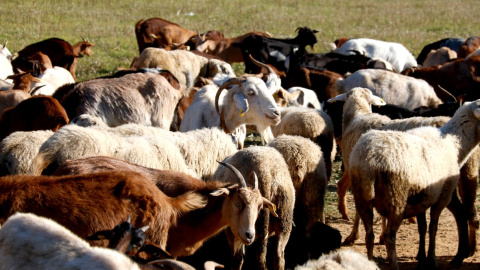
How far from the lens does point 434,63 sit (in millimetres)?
16328

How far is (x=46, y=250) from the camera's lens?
3.70 meters

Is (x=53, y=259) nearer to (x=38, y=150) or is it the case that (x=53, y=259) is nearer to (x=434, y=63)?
(x=38, y=150)

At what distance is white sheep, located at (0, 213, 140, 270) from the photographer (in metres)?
3.61

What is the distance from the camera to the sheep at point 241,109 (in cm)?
832

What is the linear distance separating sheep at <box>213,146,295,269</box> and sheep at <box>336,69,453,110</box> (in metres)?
4.97

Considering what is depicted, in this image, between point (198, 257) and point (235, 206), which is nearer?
point (235, 206)

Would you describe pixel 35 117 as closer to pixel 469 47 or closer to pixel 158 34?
pixel 158 34

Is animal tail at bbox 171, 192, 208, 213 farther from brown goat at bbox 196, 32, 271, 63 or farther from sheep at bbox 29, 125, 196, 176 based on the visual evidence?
brown goat at bbox 196, 32, 271, 63

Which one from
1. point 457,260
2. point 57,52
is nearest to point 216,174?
point 457,260

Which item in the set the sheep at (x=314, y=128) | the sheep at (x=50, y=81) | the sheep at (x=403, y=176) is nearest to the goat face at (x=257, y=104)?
the sheep at (x=314, y=128)

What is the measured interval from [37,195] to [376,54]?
1341cm

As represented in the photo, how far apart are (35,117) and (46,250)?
4898 millimetres

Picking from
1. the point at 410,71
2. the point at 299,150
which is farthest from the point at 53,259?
the point at 410,71

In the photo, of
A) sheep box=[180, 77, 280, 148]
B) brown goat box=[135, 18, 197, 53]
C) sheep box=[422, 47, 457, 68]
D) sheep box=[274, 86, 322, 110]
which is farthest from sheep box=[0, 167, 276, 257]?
brown goat box=[135, 18, 197, 53]
